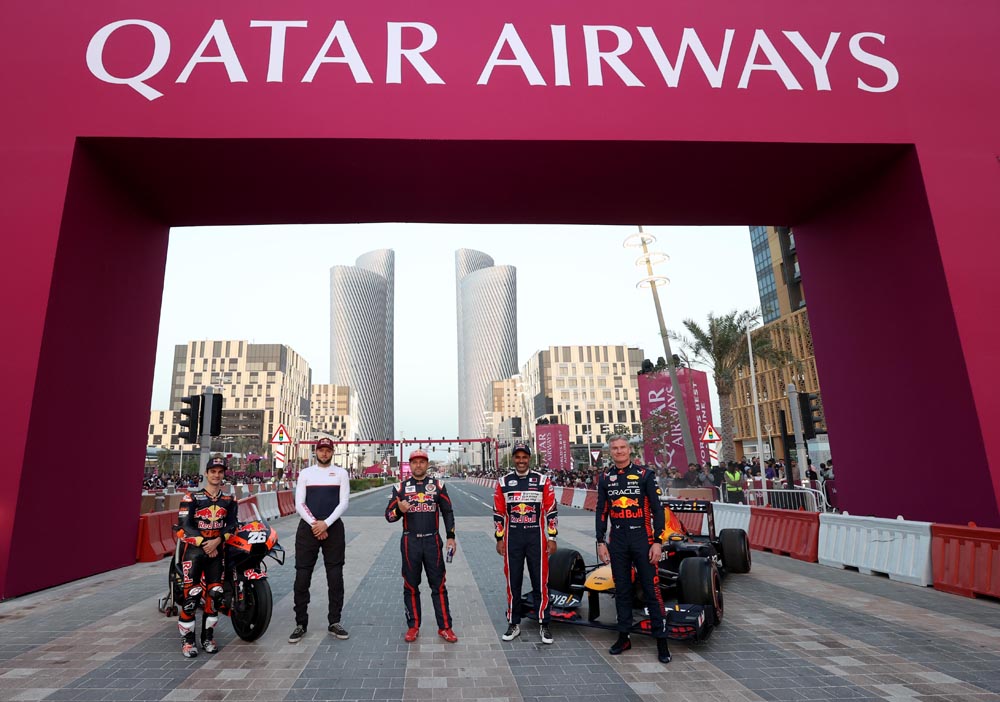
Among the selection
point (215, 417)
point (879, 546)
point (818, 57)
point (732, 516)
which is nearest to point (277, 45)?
point (215, 417)

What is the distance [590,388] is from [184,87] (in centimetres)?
12193

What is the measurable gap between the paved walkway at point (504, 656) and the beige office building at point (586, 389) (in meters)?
117

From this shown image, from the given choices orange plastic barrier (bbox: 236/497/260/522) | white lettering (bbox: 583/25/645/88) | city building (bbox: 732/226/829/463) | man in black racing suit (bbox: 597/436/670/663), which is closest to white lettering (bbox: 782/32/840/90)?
white lettering (bbox: 583/25/645/88)

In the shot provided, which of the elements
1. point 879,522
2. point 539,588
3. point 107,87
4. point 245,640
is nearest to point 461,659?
point 539,588

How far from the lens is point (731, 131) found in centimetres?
880

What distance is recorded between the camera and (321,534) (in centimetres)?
574

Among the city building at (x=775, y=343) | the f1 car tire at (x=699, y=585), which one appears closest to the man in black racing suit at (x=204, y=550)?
the f1 car tire at (x=699, y=585)

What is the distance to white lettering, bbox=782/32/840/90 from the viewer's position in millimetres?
9109

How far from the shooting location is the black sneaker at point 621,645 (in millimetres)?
5156

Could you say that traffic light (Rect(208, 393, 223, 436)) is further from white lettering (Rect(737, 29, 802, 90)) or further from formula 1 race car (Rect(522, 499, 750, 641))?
white lettering (Rect(737, 29, 802, 90))

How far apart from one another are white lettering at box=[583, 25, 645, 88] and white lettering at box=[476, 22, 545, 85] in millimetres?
870

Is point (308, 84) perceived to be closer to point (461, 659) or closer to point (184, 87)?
point (184, 87)

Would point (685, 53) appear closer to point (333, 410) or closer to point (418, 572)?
point (418, 572)

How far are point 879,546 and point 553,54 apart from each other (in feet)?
30.5
